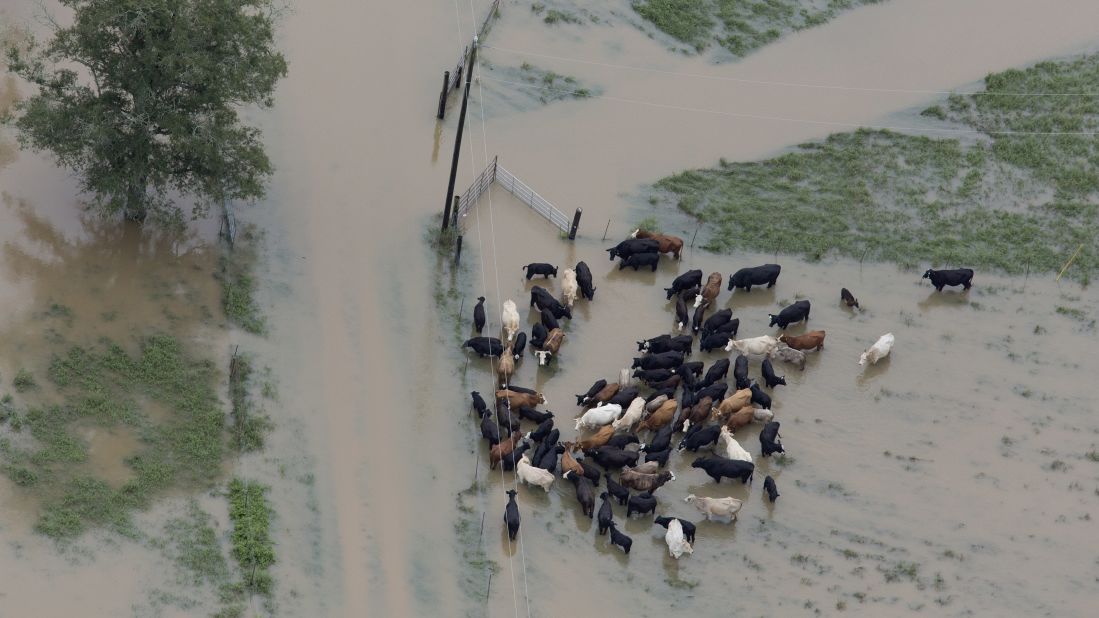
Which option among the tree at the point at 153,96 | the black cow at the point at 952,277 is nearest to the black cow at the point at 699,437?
the black cow at the point at 952,277

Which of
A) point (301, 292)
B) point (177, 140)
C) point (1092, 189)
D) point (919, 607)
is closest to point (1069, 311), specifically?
point (1092, 189)

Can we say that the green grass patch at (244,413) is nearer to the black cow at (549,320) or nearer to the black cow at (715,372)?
the black cow at (549,320)

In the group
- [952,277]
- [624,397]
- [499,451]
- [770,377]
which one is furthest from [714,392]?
[952,277]

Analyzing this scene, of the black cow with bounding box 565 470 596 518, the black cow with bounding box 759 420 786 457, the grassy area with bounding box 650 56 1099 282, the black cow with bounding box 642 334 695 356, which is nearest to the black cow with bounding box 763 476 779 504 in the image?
the black cow with bounding box 759 420 786 457

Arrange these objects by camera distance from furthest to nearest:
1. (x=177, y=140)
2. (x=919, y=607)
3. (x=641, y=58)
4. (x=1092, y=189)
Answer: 1. (x=641, y=58)
2. (x=1092, y=189)
3. (x=177, y=140)
4. (x=919, y=607)

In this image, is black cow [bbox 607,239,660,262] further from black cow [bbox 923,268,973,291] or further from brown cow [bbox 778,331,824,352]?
black cow [bbox 923,268,973,291]

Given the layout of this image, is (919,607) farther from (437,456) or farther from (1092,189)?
(1092,189)

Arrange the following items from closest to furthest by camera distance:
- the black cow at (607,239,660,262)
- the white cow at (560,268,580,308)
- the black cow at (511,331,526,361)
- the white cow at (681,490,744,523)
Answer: the white cow at (681,490,744,523) → the black cow at (511,331,526,361) → the white cow at (560,268,580,308) → the black cow at (607,239,660,262)
